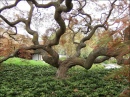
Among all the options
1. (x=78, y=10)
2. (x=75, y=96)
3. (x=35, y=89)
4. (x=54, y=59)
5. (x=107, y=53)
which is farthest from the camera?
(x=78, y=10)

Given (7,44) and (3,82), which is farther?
(7,44)

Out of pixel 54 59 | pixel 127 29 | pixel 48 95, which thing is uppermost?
pixel 127 29

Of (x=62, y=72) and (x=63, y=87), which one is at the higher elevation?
(x=62, y=72)

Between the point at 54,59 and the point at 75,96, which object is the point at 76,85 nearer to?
the point at 75,96

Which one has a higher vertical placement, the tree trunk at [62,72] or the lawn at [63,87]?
the tree trunk at [62,72]

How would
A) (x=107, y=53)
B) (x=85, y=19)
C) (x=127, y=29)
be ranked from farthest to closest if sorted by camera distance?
(x=85, y=19), (x=107, y=53), (x=127, y=29)

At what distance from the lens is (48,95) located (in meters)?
7.12

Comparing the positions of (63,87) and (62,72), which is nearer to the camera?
(63,87)

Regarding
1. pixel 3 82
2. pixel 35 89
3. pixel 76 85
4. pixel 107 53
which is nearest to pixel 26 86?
pixel 35 89

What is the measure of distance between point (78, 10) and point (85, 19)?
94cm

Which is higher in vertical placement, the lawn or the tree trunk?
the tree trunk

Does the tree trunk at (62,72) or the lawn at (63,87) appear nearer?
the lawn at (63,87)

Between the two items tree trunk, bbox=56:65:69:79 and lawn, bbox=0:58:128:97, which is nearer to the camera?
lawn, bbox=0:58:128:97

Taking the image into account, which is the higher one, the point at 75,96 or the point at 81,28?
the point at 81,28
